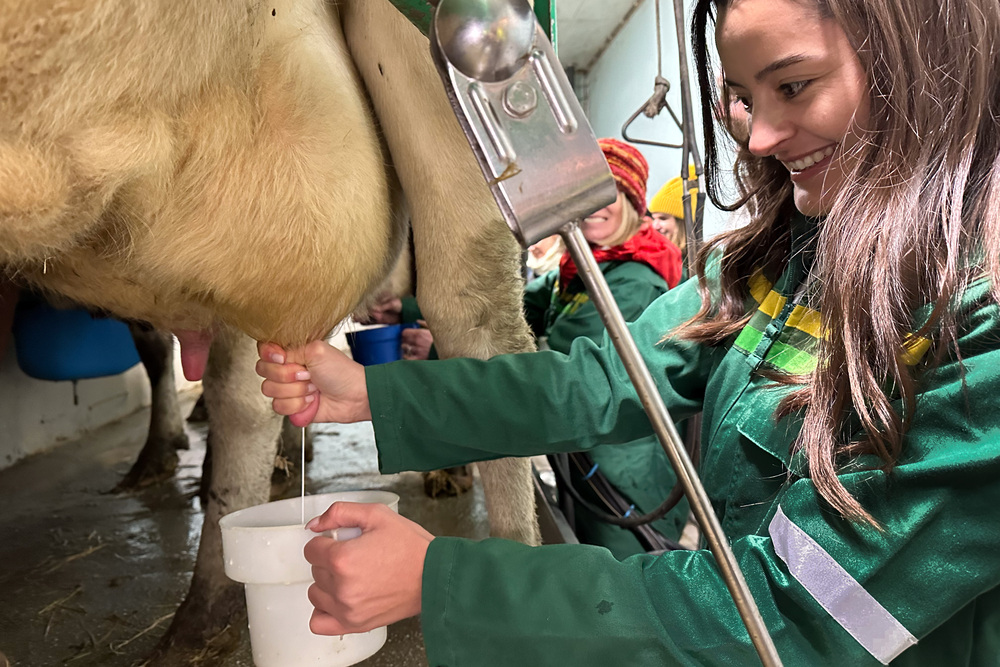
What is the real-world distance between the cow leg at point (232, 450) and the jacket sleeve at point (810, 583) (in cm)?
67

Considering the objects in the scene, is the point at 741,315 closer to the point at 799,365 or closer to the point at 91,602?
the point at 799,365

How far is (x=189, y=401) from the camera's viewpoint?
2.89 metres

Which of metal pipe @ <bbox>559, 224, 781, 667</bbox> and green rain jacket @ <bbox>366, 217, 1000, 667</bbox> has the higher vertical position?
metal pipe @ <bbox>559, 224, 781, 667</bbox>

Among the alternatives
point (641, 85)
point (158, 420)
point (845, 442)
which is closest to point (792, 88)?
point (845, 442)

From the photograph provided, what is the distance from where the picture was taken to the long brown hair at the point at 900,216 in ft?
1.51

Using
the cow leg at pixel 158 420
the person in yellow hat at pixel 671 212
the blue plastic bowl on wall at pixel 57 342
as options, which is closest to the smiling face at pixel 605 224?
the person in yellow hat at pixel 671 212

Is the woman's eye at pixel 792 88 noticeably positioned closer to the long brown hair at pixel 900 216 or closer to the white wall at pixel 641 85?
the long brown hair at pixel 900 216

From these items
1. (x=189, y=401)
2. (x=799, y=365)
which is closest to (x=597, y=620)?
(x=799, y=365)

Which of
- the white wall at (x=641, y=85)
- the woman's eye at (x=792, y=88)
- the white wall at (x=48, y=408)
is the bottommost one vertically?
the white wall at (x=48, y=408)

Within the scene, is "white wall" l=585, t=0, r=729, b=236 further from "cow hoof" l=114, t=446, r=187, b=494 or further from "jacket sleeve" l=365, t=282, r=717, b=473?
"jacket sleeve" l=365, t=282, r=717, b=473

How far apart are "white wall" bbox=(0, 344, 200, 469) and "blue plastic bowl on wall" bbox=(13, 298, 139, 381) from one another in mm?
191

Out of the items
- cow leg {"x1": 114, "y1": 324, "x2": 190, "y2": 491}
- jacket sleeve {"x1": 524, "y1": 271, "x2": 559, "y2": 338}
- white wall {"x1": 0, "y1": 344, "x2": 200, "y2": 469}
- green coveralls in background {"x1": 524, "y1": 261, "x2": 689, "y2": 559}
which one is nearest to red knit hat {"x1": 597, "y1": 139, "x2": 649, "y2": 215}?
green coveralls in background {"x1": 524, "y1": 261, "x2": 689, "y2": 559}

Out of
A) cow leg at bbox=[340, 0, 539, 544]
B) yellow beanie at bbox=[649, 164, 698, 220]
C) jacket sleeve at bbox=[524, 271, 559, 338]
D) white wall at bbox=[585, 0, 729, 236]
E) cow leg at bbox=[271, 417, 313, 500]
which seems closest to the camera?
cow leg at bbox=[340, 0, 539, 544]

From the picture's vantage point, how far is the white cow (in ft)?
1.79
